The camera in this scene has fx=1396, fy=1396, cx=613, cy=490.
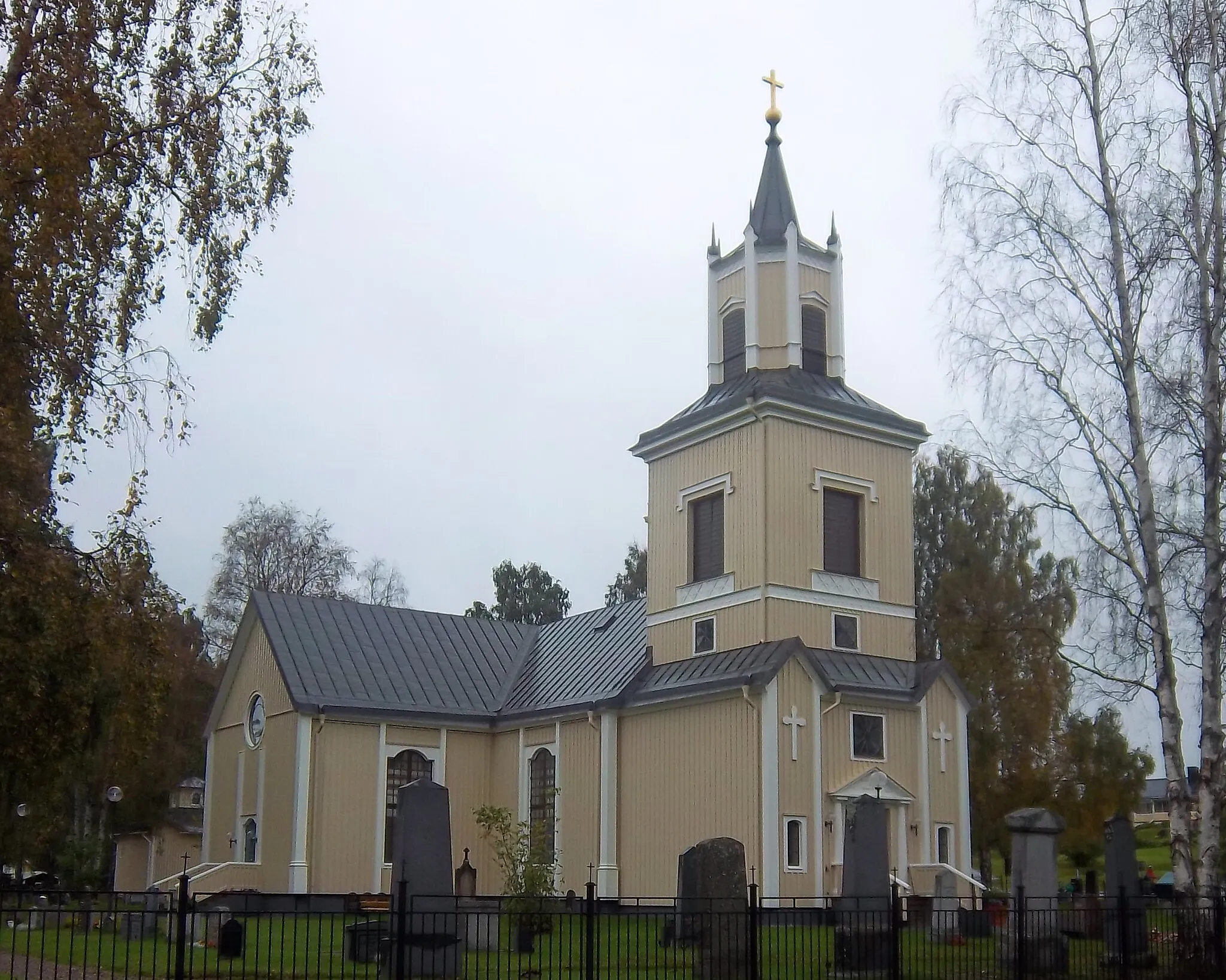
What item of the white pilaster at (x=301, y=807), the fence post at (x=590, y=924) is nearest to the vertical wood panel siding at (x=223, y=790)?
the white pilaster at (x=301, y=807)

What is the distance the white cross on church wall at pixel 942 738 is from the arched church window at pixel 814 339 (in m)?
7.79

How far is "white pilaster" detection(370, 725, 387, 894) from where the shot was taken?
29625 millimetres

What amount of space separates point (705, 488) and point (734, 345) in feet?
11.6

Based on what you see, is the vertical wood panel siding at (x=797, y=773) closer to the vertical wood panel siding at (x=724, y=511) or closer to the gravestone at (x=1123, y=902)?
the vertical wood panel siding at (x=724, y=511)

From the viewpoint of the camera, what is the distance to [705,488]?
29047 mm

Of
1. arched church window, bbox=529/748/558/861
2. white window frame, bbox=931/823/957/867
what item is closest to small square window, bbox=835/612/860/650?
white window frame, bbox=931/823/957/867

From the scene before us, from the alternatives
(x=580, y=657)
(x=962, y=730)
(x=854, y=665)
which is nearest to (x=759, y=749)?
(x=854, y=665)

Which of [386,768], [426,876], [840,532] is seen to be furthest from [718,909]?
[386,768]

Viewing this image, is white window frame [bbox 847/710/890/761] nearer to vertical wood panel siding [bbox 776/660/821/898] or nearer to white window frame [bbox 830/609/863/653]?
vertical wood panel siding [bbox 776/660/821/898]

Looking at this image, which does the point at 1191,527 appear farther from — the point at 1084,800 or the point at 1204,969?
the point at 1084,800

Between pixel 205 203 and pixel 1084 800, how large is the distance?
2923 centimetres

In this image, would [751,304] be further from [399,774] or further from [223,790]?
[223,790]

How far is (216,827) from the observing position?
32.7m

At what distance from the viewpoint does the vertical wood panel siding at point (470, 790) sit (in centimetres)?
3133
